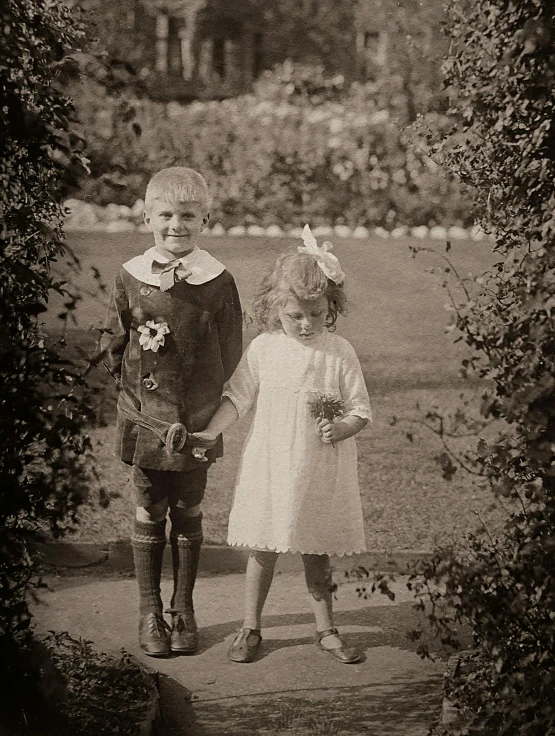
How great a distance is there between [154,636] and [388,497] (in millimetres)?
2063

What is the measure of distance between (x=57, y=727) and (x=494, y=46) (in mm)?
2447

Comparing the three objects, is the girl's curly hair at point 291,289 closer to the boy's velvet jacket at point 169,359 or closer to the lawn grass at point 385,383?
the boy's velvet jacket at point 169,359

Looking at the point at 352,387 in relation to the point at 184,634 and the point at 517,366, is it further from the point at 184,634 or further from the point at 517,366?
the point at 517,366

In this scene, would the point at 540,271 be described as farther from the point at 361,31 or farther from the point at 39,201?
the point at 361,31

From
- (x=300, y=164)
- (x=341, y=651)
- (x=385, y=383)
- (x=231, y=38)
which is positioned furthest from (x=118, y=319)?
(x=231, y=38)

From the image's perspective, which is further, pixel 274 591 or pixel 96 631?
pixel 274 591

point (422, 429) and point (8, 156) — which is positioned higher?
point (8, 156)

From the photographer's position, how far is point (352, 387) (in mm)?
4234

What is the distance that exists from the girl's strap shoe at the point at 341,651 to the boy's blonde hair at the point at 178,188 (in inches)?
71.4

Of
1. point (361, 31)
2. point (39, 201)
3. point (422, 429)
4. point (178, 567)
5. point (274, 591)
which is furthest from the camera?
point (361, 31)

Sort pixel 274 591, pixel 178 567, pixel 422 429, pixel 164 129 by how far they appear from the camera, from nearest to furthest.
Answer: pixel 178 567 → pixel 274 591 → pixel 422 429 → pixel 164 129

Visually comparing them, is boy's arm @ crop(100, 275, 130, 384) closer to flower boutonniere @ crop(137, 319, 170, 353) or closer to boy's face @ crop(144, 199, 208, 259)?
flower boutonniere @ crop(137, 319, 170, 353)

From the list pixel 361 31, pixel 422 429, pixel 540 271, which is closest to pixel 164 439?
pixel 540 271

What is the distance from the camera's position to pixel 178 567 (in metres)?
4.35
